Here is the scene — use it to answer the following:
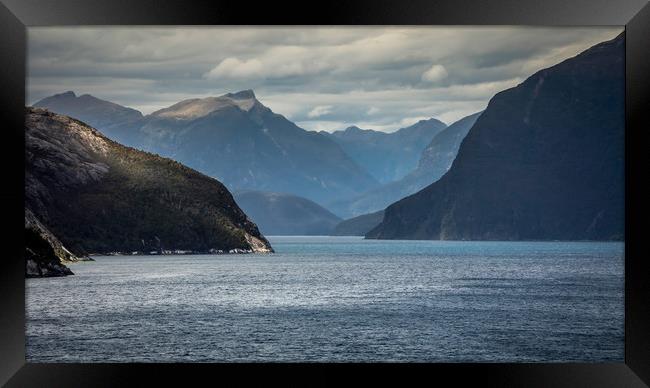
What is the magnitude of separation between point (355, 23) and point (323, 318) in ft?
129

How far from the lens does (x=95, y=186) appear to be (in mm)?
174500

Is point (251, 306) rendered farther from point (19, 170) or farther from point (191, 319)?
point (19, 170)

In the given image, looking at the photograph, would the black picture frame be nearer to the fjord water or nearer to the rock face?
the fjord water

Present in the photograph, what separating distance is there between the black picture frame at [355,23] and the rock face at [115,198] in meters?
130

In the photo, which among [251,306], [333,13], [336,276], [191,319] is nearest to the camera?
[333,13]

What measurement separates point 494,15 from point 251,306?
4820 centimetres

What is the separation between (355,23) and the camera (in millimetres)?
22344

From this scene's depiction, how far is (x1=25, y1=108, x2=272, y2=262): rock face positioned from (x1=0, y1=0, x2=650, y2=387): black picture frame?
12963 centimetres

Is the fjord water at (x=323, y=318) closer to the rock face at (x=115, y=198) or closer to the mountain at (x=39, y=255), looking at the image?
the mountain at (x=39, y=255)

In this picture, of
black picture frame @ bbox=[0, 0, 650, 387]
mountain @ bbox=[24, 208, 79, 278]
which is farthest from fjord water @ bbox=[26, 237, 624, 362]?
black picture frame @ bbox=[0, 0, 650, 387]

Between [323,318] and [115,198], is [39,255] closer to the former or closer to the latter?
[323,318]

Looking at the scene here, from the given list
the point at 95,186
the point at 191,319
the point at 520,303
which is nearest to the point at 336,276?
the point at 520,303

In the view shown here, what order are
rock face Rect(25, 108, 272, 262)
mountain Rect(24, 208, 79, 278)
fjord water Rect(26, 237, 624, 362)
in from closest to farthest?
fjord water Rect(26, 237, 624, 362), mountain Rect(24, 208, 79, 278), rock face Rect(25, 108, 272, 262)

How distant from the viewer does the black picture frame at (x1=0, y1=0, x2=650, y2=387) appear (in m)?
22.5
